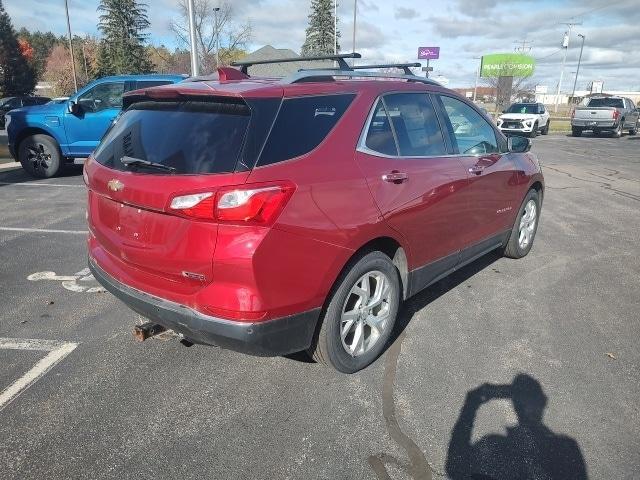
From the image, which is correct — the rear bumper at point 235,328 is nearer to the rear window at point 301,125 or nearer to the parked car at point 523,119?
the rear window at point 301,125

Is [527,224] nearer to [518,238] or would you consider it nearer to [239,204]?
[518,238]

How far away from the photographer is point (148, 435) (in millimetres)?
2496

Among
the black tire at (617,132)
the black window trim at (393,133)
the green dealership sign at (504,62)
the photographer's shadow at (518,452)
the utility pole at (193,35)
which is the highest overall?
the green dealership sign at (504,62)

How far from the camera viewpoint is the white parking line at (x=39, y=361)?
282cm

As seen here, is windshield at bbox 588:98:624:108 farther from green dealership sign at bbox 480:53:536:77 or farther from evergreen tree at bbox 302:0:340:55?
green dealership sign at bbox 480:53:536:77

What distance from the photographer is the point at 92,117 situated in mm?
9656

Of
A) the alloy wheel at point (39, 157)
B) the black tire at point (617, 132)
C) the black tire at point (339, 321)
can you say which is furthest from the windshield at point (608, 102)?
the black tire at point (339, 321)

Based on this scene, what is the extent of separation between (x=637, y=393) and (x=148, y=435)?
287 centimetres

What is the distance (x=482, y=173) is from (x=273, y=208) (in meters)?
2.39

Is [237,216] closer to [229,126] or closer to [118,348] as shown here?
[229,126]

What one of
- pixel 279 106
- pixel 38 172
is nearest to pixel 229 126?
pixel 279 106

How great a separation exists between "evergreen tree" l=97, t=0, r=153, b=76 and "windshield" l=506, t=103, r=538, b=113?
42806 millimetres

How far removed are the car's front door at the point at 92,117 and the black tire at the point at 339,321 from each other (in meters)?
8.34

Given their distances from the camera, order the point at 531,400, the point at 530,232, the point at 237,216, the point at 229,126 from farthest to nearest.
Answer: the point at 530,232
the point at 531,400
the point at 229,126
the point at 237,216
